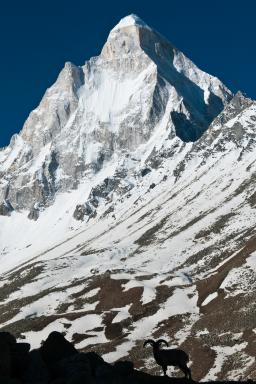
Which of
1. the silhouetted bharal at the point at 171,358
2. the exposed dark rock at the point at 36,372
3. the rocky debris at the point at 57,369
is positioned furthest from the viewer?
the silhouetted bharal at the point at 171,358

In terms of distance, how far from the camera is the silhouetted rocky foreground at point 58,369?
23750 millimetres

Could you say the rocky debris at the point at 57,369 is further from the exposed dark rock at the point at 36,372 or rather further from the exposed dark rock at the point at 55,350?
the exposed dark rock at the point at 55,350

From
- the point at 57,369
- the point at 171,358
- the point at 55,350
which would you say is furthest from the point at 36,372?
the point at 171,358

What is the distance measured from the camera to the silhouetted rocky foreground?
23.8 metres

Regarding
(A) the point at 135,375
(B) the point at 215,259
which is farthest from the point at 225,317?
(B) the point at 215,259

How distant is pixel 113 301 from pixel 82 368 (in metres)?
77.7

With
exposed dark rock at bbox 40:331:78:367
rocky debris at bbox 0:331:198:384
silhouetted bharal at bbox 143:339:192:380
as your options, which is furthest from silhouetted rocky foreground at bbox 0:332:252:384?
silhouetted bharal at bbox 143:339:192:380

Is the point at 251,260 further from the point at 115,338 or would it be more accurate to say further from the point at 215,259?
the point at 215,259

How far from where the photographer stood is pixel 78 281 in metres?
139

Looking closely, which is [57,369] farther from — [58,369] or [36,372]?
[36,372]

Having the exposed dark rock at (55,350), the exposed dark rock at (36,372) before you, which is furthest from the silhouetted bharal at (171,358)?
the exposed dark rock at (36,372)

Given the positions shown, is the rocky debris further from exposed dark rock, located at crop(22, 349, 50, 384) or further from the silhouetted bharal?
the silhouetted bharal

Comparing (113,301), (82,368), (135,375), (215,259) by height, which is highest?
(82,368)

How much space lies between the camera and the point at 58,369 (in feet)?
86.6
